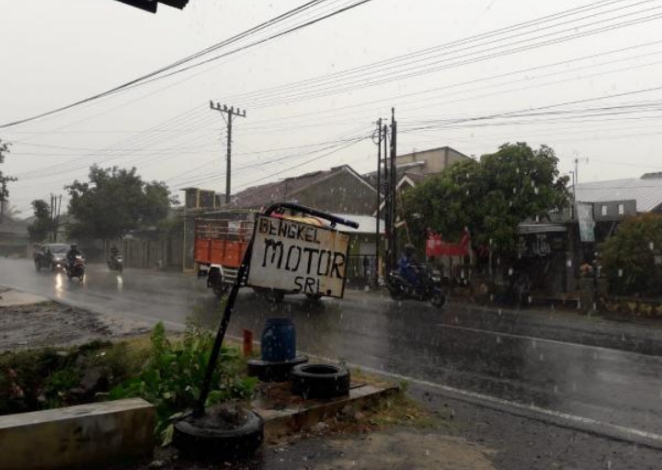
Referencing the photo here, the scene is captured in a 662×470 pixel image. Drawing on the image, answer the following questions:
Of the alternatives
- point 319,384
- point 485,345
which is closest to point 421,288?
point 485,345

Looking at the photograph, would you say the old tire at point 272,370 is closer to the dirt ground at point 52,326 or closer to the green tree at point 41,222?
the dirt ground at point 52,326

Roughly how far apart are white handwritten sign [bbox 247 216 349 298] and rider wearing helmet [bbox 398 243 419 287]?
40.2 feet

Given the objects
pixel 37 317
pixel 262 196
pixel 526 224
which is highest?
pixel 262 196

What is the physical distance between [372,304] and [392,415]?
11262 millimetres

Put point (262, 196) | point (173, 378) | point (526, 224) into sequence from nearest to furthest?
point (173, 378), point (526, 224), point (262, 196)

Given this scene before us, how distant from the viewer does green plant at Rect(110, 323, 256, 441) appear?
5.16 m

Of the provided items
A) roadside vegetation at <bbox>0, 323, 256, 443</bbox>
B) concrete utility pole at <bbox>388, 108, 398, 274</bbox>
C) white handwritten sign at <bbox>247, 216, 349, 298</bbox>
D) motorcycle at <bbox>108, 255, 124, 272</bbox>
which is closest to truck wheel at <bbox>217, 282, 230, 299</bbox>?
concrete utility pole at <bbox>388, 108, 398, 274</bbox>

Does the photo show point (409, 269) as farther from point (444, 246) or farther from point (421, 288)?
point (444, 246)

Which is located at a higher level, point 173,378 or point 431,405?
point 173,378

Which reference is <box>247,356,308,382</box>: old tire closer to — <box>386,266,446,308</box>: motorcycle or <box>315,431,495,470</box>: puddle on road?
<box>315,431,495,470</box>: puddle on road

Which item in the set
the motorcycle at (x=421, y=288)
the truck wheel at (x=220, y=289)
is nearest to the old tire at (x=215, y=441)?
the motorcycle at (x=421, y=288)

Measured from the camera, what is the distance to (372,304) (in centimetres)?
1714

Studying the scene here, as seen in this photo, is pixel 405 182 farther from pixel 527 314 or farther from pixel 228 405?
pixel 228 405

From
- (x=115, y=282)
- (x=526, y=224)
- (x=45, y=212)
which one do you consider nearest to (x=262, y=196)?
(x=115, y=282)
